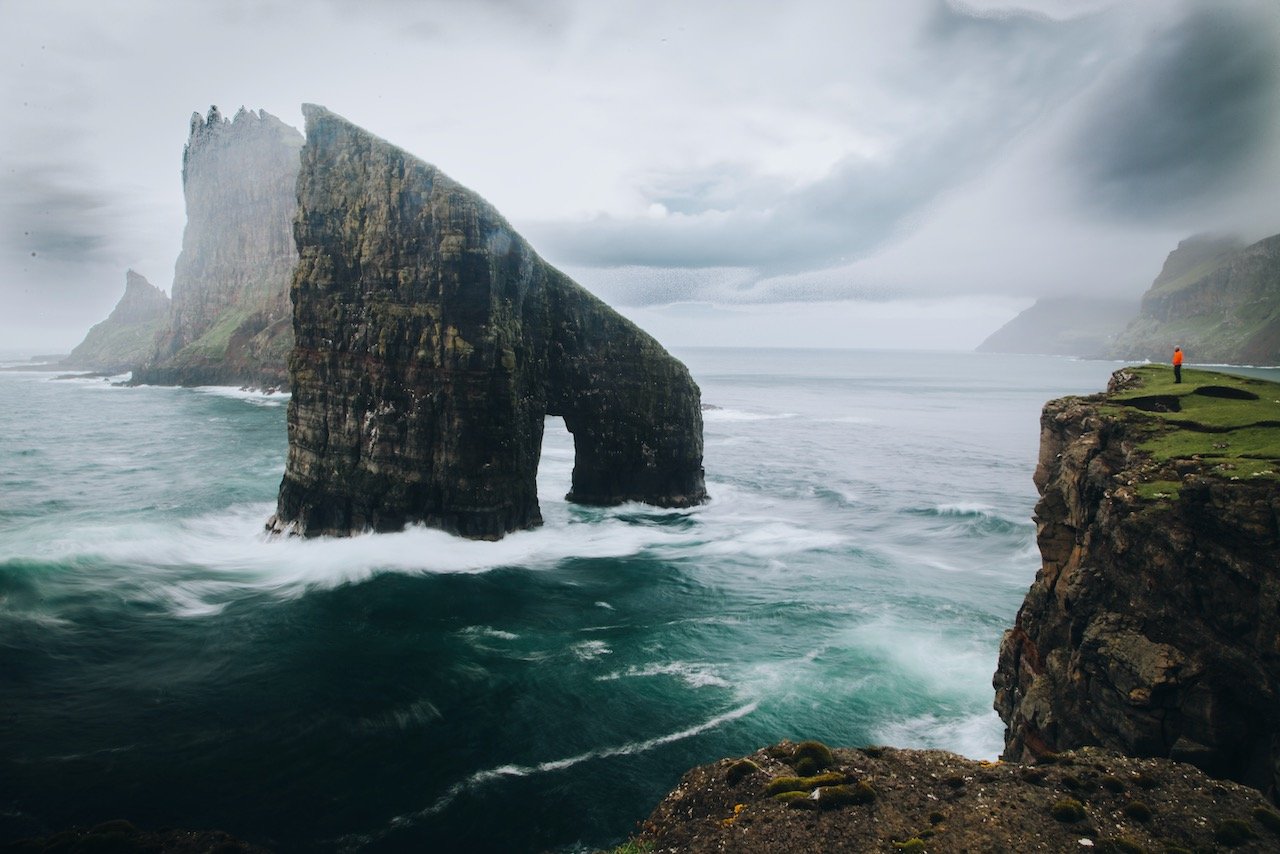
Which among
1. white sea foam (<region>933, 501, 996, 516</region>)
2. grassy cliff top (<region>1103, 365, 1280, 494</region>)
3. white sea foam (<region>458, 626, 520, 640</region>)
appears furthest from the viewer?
white sea foam (<region>933, 501, 996, 516</region>)

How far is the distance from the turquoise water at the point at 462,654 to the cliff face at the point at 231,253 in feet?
379

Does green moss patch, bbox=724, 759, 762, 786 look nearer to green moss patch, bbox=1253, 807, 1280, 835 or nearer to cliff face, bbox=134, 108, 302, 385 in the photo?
green moss patch, bbox=1253, 807, 1280, 835

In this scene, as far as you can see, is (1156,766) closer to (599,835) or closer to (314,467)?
(599,835)

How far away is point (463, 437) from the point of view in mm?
43344

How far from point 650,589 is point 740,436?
60.7m

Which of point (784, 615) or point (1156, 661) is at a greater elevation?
point (1156, 661)

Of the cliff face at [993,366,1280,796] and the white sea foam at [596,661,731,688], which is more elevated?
the cliff face at [993,366,1280,796]

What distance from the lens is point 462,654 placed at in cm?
3041

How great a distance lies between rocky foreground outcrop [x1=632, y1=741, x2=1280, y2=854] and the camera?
13070 millimetres

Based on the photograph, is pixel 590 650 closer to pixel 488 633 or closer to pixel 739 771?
pixel 488 633

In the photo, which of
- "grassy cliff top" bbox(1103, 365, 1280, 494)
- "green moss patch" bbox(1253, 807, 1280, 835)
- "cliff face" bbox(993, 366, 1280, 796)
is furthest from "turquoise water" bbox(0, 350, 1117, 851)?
"grassy cliff top" bbox(1103, 365, 1280, 494)

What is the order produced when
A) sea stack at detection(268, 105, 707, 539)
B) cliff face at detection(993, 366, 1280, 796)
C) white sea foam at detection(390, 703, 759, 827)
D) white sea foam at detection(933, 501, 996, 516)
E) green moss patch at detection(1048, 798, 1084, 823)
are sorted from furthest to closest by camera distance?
white sea foam at detection(933, 501, 996, 516) < sea stack at detection(268, 105, 707, 539) < white sea foam at detection(390, 703, 759, 827) < cliff face at detection(993, 366, 1280, 796) < green moss patch at detection(1048, 798, 1084, 823)

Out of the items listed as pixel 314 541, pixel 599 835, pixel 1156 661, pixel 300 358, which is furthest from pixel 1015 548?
pixel 300 358

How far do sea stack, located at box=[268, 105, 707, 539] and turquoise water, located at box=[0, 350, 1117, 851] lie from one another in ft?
10.2
